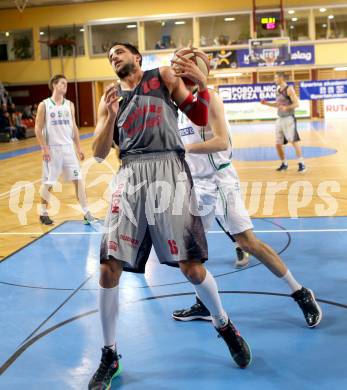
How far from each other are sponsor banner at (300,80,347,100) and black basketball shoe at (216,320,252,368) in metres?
23.3

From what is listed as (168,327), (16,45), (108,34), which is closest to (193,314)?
(168,327)

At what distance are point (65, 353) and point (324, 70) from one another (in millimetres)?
28135

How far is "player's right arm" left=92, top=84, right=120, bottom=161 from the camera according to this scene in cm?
280

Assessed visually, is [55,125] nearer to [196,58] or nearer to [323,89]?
[196,58]

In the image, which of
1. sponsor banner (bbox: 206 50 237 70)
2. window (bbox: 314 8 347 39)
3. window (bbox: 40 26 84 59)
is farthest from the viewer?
window (bbox: 40 26 84 59)

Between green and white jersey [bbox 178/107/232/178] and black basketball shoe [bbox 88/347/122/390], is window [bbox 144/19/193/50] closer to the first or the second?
green and white jersey [bbox 178/107/232/178]

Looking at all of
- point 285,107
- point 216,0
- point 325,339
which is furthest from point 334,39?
point 325,339

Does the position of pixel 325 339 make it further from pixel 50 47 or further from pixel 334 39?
pixel 50 47

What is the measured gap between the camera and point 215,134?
381 centimetres

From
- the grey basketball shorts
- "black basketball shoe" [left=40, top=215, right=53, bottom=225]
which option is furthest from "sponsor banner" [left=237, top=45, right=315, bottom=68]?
the grey basketball shorts

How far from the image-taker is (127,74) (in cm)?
297

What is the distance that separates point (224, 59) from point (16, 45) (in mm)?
12405

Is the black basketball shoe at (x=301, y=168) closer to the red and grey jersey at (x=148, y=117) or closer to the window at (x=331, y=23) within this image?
the red and grey jersey at (x=148, y=117)

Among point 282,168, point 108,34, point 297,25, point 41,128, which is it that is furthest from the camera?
point 108,34
